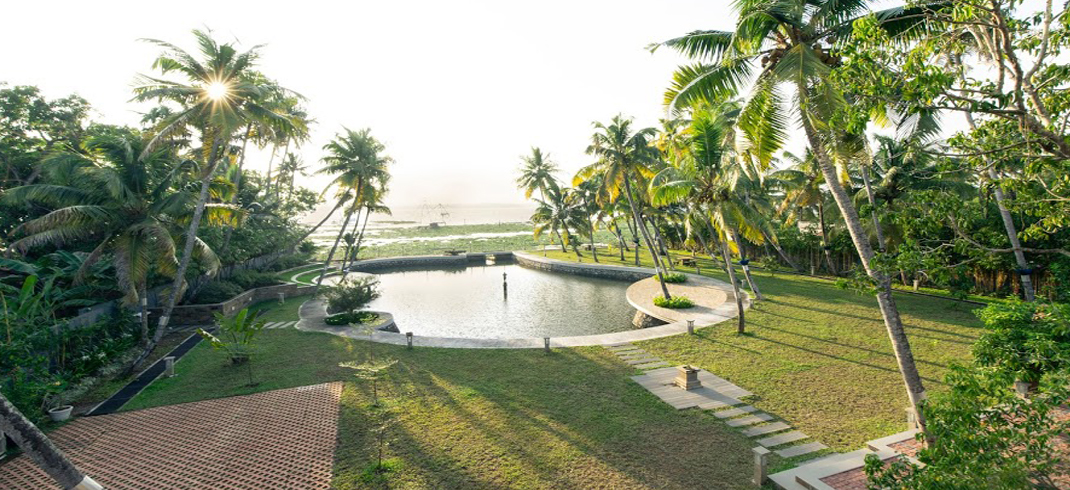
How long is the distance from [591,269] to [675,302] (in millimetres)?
15670

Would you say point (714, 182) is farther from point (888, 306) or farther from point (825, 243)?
point (825, 243)

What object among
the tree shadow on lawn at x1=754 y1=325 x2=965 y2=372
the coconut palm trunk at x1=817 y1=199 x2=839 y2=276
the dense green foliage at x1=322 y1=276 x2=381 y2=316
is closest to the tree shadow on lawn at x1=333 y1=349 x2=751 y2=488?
the tree shadow on lawn at x1=754 y1=325 x2=965 y2=372

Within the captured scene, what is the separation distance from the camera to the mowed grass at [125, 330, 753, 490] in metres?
8.42

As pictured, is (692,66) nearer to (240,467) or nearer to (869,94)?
(869,94)

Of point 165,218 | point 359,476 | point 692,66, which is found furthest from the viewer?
point 165,218

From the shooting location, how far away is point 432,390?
1259cm

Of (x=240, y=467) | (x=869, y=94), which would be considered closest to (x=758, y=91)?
(x=869, y=94)

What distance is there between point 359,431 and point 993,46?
1306cm

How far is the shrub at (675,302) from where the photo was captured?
21703 mm

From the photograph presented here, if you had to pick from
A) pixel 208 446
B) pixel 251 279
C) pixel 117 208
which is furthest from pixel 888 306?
pixel 251 279

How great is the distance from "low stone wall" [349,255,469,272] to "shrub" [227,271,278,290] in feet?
46.7

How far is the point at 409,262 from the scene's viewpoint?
46438 mm

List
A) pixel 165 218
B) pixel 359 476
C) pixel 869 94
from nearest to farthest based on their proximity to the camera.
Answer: pixel 869 94, pixel 359 476, pixel 165 218

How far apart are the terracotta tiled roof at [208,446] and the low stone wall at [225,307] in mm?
8776
